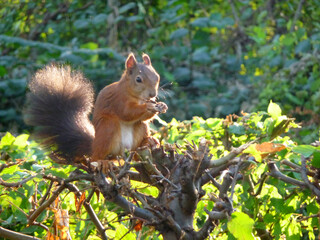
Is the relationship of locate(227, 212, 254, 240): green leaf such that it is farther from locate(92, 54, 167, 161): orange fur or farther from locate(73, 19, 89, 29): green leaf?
locate(73, 19, 89, 29): green leaf

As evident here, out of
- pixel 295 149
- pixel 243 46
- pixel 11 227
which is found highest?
pixel 295 149

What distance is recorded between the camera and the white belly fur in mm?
2004

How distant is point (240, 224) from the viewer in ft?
3.65

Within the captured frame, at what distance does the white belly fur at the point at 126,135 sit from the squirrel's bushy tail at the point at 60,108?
0.13 m

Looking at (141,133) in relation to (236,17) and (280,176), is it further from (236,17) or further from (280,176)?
(236,17)

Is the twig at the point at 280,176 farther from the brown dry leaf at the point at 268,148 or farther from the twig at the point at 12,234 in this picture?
the twig at the point at 12,234

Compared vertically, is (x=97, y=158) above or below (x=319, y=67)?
above

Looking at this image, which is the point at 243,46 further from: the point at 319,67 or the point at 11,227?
the point at 11,227

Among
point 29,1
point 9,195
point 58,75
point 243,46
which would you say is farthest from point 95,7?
point 9,195

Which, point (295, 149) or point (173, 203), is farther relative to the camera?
point (173, 203)

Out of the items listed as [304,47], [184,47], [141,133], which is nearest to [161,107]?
[141,133]

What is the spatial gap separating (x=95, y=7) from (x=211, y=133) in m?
4.26

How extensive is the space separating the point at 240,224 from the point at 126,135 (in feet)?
3.28

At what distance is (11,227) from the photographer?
6.14 feet
